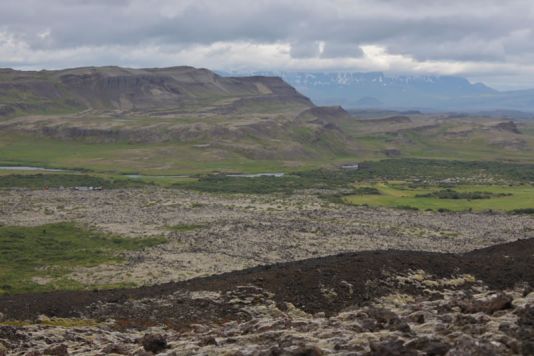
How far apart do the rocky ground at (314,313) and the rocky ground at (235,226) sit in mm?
14350

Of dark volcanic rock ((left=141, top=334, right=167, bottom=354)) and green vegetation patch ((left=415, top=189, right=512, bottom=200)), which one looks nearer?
dark volcanic rock ((left=141, top=334, right=167, bottom=354))

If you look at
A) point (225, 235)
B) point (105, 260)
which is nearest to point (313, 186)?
point (225, 235)

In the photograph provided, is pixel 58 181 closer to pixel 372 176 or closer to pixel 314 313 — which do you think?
pixel 372 176

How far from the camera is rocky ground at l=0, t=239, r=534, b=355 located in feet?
69.4

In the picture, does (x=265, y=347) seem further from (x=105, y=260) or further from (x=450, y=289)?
(x=105, y=260)

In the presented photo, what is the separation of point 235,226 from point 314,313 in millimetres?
42529

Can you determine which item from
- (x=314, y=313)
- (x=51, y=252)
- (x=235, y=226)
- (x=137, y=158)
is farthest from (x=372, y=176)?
(x=314, y=313)

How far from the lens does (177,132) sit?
19288 cm

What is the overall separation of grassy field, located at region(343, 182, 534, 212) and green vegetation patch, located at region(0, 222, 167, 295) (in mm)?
45148

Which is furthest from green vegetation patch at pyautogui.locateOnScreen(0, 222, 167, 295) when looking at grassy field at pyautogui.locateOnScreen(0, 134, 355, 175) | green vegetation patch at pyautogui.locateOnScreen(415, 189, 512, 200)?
grassy field at pyautogui.locateOnScreen(0, 134, 355, 175)

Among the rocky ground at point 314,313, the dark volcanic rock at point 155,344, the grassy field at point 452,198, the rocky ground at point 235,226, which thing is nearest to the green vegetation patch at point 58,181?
the rocky ground at point 235,226

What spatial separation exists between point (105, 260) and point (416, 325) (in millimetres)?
41493

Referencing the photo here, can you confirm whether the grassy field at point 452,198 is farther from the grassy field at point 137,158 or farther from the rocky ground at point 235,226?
the grassy field at point 137,158

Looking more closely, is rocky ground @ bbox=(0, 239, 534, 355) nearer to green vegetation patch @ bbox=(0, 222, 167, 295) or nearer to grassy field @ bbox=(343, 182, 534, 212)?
green vegetation patch @ bbox=(0, 222, 167, 295)
